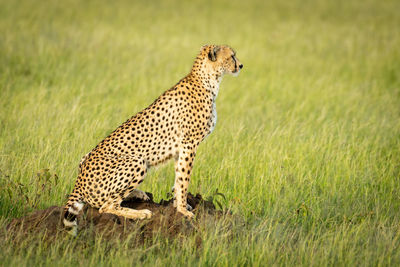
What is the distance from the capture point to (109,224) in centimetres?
412

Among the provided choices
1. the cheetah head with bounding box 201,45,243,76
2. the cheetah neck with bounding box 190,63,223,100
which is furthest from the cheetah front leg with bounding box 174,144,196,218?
the cheetah head with bounding box 201,45,243,76

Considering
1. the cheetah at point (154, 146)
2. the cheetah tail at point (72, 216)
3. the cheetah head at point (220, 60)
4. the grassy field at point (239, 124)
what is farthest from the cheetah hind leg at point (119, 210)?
the cheetah head at point (220, 60)

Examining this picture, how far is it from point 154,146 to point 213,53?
1009 mm

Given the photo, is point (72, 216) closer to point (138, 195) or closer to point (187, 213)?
point (138, 195)

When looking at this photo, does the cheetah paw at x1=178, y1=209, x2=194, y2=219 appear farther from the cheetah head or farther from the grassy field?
the cheetah head

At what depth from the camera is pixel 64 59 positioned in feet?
35.3

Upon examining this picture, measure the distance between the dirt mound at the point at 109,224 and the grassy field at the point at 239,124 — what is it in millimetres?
98

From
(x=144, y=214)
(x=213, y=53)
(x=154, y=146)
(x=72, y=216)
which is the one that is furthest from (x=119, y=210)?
(x=213, y=53)

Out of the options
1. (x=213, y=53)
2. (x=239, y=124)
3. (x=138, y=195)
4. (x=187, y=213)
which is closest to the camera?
(x=187, y=213)

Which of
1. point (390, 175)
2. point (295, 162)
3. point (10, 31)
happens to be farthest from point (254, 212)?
point (10, 31)

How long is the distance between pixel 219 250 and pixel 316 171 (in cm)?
221

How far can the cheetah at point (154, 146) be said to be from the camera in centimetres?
430

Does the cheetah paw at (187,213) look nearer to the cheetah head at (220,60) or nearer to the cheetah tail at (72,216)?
the cheetah tail at (72,216)

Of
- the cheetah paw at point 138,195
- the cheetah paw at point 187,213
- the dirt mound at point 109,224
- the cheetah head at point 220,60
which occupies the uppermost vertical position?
the cheetah head at point 220,60
